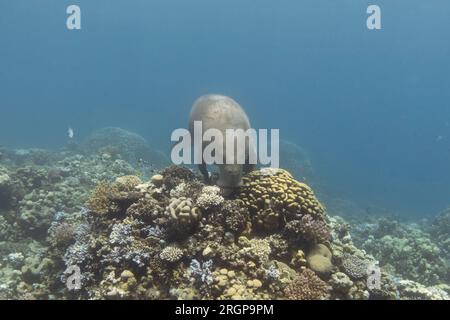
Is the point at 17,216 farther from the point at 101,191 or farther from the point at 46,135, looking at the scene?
the point at 46,135

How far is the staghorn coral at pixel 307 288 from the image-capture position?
632cm

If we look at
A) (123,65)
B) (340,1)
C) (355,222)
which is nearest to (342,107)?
(340,1)

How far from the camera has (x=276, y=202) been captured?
25.9 ft

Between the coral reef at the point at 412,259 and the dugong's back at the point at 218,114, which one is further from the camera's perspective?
the coral reef at the point at 412,259

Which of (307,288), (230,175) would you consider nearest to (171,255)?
(230,175)

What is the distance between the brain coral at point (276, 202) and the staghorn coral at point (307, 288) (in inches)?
55.0

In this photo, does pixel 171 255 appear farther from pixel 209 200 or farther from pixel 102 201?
pixel 102 201

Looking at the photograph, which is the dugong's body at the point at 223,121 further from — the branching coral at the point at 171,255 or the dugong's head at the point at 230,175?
the branching coral at the point at 171,255

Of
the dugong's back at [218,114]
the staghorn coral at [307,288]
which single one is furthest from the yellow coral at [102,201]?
the staghorn coral at [307,288]

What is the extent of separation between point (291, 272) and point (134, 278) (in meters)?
2.91

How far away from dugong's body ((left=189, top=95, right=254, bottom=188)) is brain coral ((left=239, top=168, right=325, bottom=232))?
1.39ft

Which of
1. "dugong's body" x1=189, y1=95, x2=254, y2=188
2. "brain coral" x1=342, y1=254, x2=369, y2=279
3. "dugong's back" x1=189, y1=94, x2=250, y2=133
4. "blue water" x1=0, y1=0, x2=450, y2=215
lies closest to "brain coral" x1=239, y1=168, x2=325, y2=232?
"dugong's body" x1=189, y1=95, x2=254, y2=188

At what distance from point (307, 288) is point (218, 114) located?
4507 millimetres

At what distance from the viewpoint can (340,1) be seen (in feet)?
499
